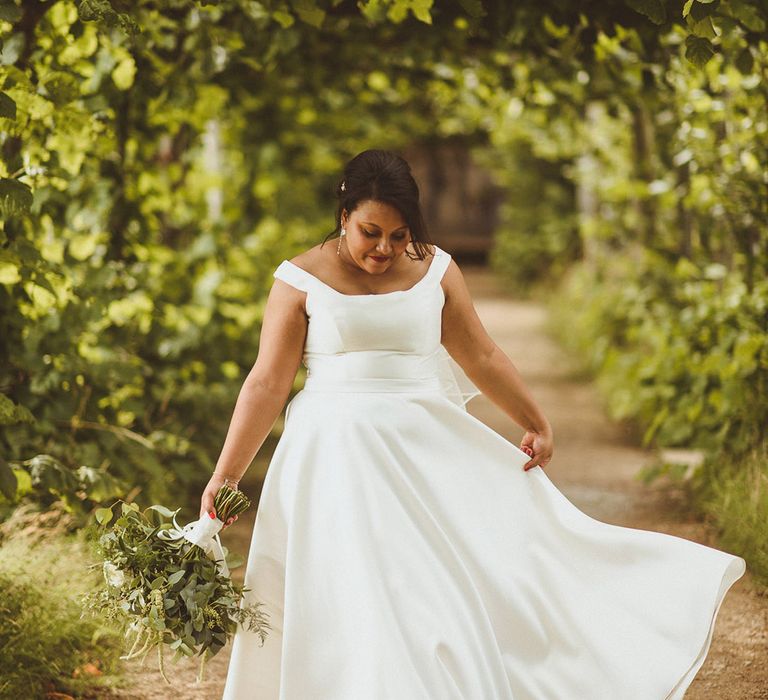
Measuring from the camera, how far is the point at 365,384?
2979 millimetres

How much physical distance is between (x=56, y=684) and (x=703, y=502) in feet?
11.2

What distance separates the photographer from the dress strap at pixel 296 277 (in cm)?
290

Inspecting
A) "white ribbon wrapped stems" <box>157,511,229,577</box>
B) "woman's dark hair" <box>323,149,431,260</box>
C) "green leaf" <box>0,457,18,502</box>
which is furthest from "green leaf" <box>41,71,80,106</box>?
"white ribbon wrapped stems" <box>157,511,229,577</box>

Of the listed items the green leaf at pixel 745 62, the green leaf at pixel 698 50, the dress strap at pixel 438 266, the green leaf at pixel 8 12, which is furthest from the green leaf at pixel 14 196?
the green leaf at pixel 745 62

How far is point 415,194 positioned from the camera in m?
2.87

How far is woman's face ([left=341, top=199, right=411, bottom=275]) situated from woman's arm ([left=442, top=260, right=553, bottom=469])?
305 millimetres

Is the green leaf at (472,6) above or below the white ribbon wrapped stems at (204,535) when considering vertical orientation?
above

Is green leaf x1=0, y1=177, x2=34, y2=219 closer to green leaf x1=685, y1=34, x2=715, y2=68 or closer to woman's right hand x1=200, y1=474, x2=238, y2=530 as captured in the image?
woman's right hand x1=200, y1=474, x2=238, y2=530

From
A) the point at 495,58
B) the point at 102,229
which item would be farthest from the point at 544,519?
the point at 495,58

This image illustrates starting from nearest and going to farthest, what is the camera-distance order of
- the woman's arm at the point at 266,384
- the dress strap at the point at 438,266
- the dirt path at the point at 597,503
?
the woman's arm at the point at 266,384
the dress strap at the point at 438,266
the dirt path at the point at 597,503

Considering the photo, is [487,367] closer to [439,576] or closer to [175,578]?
[439,576]

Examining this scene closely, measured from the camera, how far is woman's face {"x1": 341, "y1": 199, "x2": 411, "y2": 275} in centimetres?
282

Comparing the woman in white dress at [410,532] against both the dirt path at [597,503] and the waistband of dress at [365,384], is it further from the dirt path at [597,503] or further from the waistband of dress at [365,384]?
the dirt path at [597,503]

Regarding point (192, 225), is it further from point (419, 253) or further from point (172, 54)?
point (419, 253)
